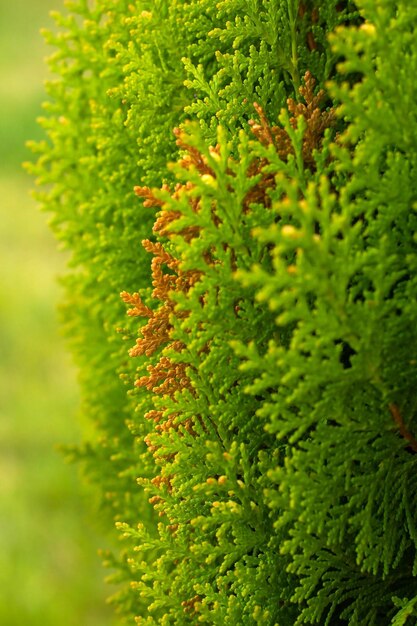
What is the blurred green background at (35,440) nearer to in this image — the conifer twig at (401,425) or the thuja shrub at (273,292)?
the thuja shrub at (273,292)

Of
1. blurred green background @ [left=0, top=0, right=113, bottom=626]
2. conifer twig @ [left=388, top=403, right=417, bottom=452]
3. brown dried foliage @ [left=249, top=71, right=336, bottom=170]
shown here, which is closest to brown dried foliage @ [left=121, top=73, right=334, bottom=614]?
brown dried foliage @ [left=249, top=71, right=336, bottom=170]

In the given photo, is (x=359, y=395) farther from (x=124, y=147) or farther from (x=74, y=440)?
(x=74, y=440)

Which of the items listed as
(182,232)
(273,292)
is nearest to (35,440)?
(182,232)

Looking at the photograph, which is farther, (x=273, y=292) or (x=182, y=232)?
(x=182, y=232)

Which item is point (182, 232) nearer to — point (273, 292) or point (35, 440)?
point (273, 292)

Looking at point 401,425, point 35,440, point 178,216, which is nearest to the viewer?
point 401,425

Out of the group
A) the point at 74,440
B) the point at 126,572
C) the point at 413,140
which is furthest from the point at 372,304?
the point at 74,440

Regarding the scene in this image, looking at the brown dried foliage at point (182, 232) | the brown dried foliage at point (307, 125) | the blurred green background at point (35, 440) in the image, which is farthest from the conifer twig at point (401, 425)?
the blurred green background at point (35, 440)
